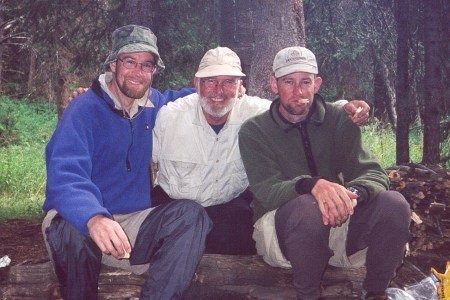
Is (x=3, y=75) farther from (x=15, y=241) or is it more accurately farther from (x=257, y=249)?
(x=257, y=249)

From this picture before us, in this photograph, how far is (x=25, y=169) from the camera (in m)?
12.1

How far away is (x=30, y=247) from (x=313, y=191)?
5120 millimetres

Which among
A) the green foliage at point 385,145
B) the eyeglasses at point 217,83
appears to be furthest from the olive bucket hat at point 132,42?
the green foliage at point 385,145

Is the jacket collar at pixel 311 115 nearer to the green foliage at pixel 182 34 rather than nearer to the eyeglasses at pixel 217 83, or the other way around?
the eyeglasses at pixel 217 83

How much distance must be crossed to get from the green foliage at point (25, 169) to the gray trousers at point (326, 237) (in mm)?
6457

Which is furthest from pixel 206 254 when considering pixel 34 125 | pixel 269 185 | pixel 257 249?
pixel 34 125

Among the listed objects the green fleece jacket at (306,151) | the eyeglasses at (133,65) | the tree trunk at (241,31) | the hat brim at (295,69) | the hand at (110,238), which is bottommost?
the hand at (110,238)

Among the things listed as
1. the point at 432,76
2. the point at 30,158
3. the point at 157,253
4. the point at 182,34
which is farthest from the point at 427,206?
the point at 30,158

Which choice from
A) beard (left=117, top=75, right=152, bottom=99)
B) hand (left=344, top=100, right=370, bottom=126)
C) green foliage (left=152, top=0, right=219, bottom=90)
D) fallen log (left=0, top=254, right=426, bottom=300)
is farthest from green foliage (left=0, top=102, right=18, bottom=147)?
hand (left=344, top=100, right=370, bottom=126)

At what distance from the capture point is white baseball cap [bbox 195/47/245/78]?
428cm

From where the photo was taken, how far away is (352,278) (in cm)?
423

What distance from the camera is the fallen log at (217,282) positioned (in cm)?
415

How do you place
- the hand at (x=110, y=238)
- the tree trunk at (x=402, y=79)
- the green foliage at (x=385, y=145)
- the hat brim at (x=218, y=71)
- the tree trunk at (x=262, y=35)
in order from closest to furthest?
the hand at (x=110, y=238), the hat brim at (x=218, y=71), the tree trunk at (x=262, y=35), the tree trunk at (x=402, y=79), the green foliage at (x=385, y=145)

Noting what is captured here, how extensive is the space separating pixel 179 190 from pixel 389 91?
15.5 metres
